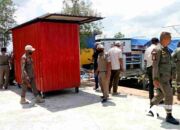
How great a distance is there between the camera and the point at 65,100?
32.7ft

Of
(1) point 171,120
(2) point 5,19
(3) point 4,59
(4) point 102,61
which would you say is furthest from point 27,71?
(2) point 5,19

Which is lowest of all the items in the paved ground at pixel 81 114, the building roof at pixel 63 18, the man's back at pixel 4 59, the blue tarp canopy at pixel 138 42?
the paved ground at pixel 81 114

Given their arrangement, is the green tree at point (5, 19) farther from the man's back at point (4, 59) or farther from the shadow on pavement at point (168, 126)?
the shadow on pavement at point (168, 126)

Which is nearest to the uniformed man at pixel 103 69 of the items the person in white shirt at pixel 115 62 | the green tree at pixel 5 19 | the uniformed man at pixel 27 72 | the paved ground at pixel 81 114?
the paved ground at pixel 81 114

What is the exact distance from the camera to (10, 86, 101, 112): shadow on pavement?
29.8 ft

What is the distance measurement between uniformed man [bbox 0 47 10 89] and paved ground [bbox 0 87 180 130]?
2.55 m

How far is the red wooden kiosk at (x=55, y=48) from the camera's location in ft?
33.5

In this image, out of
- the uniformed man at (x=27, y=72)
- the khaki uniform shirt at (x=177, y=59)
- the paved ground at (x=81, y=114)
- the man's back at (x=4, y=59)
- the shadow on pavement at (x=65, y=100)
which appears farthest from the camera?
the man's back at (x=4, y=59)

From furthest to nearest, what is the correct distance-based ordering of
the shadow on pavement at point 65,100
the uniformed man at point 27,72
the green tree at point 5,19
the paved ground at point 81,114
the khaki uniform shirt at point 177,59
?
the green tree at point 5,19 < the uniformed man at point 27,72 < the shadow on pavement at point 65,100 < the khaki uniform shirt at point 177,59 < the paved ground at point 81,114

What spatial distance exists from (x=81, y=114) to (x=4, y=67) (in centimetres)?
627

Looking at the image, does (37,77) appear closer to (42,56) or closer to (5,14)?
(42,56)

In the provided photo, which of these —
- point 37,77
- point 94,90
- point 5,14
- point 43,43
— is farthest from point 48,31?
point 5,14

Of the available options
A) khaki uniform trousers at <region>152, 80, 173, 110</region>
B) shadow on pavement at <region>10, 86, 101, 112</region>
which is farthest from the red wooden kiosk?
khaki uniform trousers at <region>152, 80, 173, 110</region>

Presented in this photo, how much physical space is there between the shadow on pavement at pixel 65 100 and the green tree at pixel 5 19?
16.1 ft
